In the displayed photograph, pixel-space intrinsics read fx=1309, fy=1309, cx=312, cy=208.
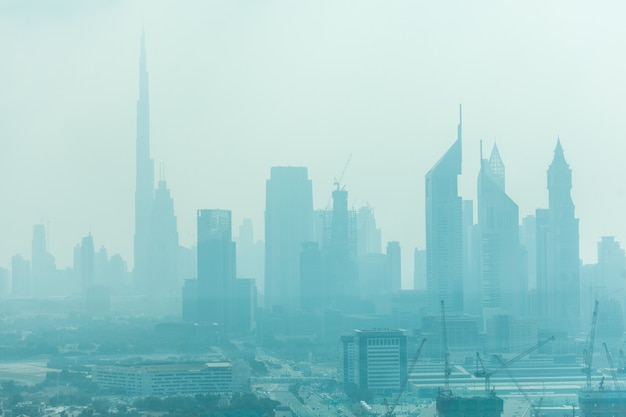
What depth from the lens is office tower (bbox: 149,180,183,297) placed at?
51.1 metres

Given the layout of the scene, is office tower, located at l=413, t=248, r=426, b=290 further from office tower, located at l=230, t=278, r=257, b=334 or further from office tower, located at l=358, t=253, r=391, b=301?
office tower, located at l=230, t=278, r=257, b=334

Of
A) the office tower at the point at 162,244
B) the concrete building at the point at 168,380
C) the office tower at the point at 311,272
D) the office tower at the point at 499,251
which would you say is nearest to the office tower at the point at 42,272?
the office tower at the point at 162,244

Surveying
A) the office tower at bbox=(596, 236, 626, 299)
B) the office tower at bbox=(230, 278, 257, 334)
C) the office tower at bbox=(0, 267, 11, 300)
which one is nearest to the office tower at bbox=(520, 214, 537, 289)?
the office tower at bbox=(596, 236, 626, 299)

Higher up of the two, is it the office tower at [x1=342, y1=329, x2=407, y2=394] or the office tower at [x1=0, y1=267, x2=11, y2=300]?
the office tower at [x1=0, y1=267, x2=11, y2=300]

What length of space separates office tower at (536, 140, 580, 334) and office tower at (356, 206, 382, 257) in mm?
10939

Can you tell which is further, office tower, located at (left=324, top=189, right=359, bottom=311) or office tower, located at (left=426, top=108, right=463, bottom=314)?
office tower, located at (left=324, top=189, right=359, bottom=311)

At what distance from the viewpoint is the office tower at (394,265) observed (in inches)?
1726

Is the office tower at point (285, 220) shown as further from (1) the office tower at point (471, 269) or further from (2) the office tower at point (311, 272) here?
(1) the office tower at point (471, 269)

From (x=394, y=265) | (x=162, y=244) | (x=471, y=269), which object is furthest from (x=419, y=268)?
(x=162, y=244)

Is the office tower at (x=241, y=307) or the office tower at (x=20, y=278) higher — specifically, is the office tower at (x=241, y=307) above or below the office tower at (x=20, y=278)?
below

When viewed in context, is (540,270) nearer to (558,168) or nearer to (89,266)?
(558,168)

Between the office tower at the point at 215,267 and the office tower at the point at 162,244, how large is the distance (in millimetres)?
11246

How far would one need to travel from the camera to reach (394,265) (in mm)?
44656

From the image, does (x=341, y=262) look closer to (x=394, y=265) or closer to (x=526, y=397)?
(x=394, y=265)
